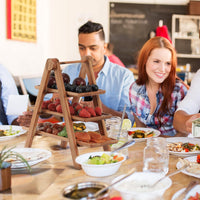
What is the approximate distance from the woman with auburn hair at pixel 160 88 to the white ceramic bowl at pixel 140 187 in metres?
1.45

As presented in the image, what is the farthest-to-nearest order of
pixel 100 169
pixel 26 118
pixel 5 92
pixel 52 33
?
pixel 52 33 → pixel 5 92 → pixel 26 118 → pixel 100 169

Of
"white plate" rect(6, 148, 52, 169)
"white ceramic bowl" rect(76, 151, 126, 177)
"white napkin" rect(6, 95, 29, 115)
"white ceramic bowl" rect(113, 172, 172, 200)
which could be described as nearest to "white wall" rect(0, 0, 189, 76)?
"white napkin" rect(6, 95, 29, 115)

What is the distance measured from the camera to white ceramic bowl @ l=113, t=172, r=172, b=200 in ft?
3.27

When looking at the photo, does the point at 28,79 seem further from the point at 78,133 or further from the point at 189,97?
the point at 78,133

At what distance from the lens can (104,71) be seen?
3.37 m

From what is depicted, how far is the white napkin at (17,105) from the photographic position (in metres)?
2.20

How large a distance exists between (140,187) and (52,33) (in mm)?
5370

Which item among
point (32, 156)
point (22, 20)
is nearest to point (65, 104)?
point (32, 156)

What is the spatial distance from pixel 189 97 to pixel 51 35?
4260 millimetres

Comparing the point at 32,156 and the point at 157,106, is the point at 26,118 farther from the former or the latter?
the point at 157,106

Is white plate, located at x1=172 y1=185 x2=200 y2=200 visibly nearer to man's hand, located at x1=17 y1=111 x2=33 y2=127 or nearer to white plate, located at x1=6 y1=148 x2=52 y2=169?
white plate, located at x1=6 y1=148 x2=52 y2=169

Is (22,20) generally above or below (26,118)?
above

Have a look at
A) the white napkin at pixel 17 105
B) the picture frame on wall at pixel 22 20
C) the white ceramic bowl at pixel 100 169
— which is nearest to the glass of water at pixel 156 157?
the white ceramic bowl at pixel 100 169

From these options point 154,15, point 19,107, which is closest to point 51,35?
point 154,15
